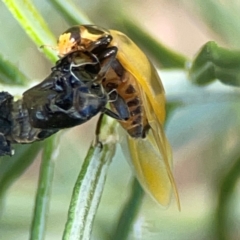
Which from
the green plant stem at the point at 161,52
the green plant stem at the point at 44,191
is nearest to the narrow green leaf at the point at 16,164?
the green plant stem at the point at 44,191

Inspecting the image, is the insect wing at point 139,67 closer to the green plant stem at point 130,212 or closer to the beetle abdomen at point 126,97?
the beetle abdomen at point 126,97

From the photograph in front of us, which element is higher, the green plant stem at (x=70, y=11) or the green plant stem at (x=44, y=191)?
the green plant stem at (x=70, y=11)

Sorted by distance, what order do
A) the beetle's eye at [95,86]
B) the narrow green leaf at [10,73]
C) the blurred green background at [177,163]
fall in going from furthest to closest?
the blurred green background at [177,163] → the narrow green leaf at [10,73] → the beetle's eye at [95,86]

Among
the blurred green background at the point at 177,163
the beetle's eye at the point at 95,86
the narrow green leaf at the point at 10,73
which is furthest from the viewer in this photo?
the blurred green background at the point at 177,163

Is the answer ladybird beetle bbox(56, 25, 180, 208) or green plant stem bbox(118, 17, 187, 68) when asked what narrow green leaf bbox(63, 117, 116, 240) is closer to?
ladybird beetle bbox(56, 25, 180, 208)

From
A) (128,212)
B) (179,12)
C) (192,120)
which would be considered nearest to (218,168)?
(192,120)

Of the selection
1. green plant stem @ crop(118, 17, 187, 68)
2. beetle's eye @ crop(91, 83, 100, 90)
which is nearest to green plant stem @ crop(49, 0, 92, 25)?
green plant stem @ crop(118, 17, 187, 68)

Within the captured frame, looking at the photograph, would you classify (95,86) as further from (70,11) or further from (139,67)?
(70,11)
